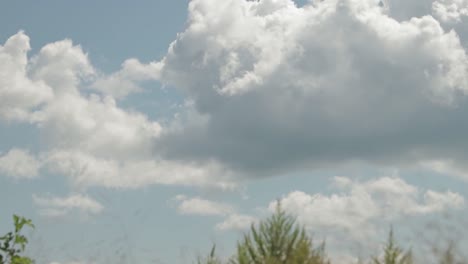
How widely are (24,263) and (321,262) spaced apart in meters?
18.8

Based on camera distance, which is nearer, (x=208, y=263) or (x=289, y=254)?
(x=289, y=254)

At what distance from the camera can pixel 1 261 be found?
11320 millimetres

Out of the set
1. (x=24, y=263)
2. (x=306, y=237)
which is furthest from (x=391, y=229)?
(x=24, y=263)

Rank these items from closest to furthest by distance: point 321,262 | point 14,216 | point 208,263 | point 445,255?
point 14,216
point 445,255
point 321,262
point 208,263

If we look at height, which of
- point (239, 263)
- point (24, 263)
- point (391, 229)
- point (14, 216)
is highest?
point (391, 229)

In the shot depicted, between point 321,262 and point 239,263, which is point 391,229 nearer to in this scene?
point 321,262

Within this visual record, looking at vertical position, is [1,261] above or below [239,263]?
below

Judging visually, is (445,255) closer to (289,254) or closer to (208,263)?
(289,254)

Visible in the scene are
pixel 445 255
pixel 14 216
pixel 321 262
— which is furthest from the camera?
pixel 321 262

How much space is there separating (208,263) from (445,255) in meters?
11.6

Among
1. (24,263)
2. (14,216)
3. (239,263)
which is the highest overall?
(239,263)

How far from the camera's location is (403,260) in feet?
102

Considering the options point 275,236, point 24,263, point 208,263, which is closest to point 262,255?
point 275,236

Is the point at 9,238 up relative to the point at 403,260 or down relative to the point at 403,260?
down
